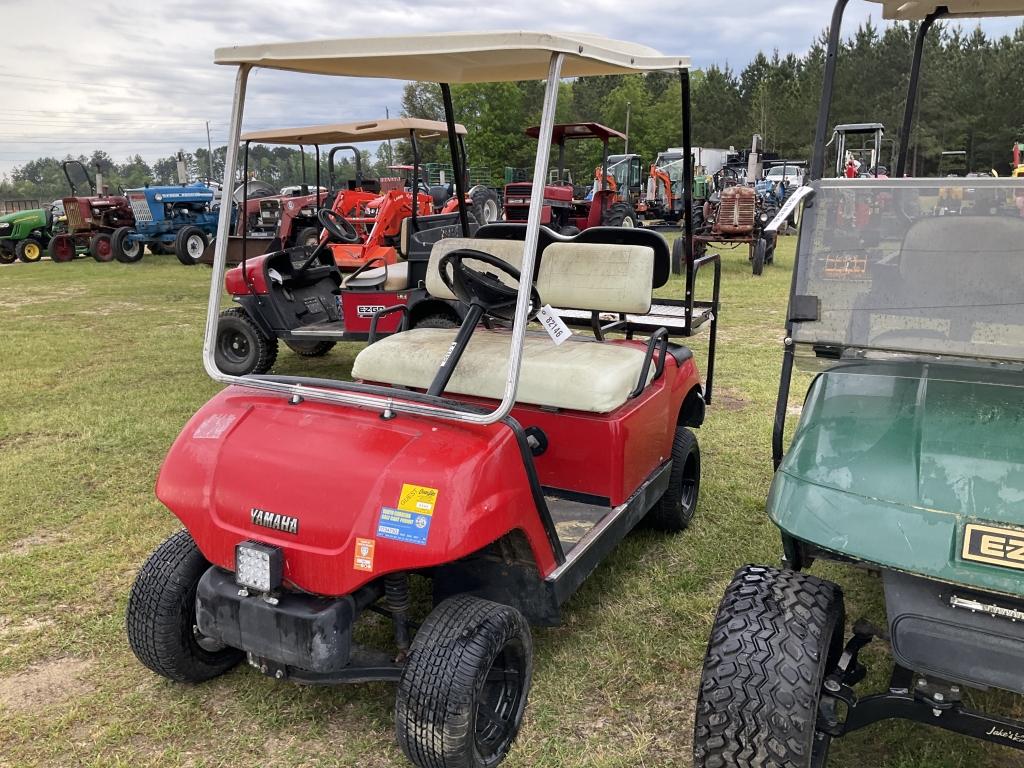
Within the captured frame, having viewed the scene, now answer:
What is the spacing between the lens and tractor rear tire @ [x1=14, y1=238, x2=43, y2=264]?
16.3 meters

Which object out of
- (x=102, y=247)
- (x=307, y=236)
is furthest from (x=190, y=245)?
(x=307, y=236)

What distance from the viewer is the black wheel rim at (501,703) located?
2.15 metres

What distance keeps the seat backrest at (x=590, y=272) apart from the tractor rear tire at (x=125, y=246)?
1435cm

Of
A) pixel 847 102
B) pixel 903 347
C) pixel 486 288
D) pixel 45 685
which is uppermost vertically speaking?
pixel 847 102

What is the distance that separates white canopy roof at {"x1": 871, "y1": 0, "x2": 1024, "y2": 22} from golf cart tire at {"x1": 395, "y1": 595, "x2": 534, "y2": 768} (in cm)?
238

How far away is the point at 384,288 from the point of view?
616 centimetres

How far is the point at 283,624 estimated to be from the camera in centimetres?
201

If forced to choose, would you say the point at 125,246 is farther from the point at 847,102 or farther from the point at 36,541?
the point at 847,102

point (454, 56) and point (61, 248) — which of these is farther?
point (61, 248)

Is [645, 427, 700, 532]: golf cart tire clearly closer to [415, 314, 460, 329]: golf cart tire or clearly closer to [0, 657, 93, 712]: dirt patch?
[0, 657, 93, 712]: dirt patch

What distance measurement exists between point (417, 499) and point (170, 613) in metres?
0.94

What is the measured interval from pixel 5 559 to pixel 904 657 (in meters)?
3.44

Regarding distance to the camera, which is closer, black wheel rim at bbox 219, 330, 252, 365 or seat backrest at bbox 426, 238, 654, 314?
seat backrest at bbox 426, 238, 654, 314

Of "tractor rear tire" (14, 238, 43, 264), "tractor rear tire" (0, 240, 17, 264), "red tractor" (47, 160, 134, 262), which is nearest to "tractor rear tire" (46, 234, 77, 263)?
"red tractor" (47, 160, 134, 262)
